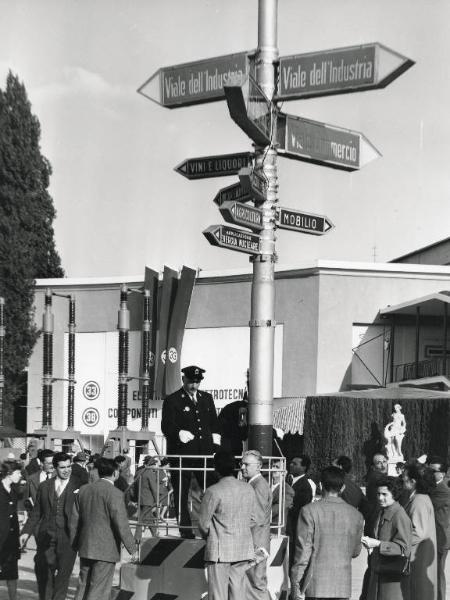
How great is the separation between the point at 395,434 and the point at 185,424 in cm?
2399

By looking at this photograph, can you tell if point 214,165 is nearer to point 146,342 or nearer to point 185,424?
point 185,424

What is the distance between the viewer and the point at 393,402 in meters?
36.1

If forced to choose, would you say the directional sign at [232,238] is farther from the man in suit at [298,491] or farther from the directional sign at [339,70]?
the man in suit at [298,491]

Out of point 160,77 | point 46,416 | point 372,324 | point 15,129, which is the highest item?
point 15,129

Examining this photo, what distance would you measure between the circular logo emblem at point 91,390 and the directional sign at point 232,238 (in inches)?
1406

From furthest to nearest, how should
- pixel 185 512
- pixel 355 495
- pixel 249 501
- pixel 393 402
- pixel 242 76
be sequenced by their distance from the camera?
pixel 393 402, pixel 355 495, pixel 185 512, pixel 242 76, pixel 249 501

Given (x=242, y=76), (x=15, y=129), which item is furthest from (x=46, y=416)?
(x=242, y=76)

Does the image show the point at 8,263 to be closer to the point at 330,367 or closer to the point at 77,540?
the point at 330,367

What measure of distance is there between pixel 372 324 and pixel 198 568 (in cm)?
3237

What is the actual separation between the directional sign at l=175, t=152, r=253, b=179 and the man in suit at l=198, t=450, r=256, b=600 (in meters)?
3.37

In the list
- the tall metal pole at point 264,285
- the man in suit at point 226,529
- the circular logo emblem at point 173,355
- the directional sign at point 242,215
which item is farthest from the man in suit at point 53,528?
the circular logo emblem at point 173,355

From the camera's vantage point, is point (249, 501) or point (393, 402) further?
point (393, 402)

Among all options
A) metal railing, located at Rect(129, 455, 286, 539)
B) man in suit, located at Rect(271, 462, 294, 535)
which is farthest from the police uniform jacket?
man in suit, located at Rect(271, 462, 294, 535)

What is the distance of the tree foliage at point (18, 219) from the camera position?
48.8 metres
